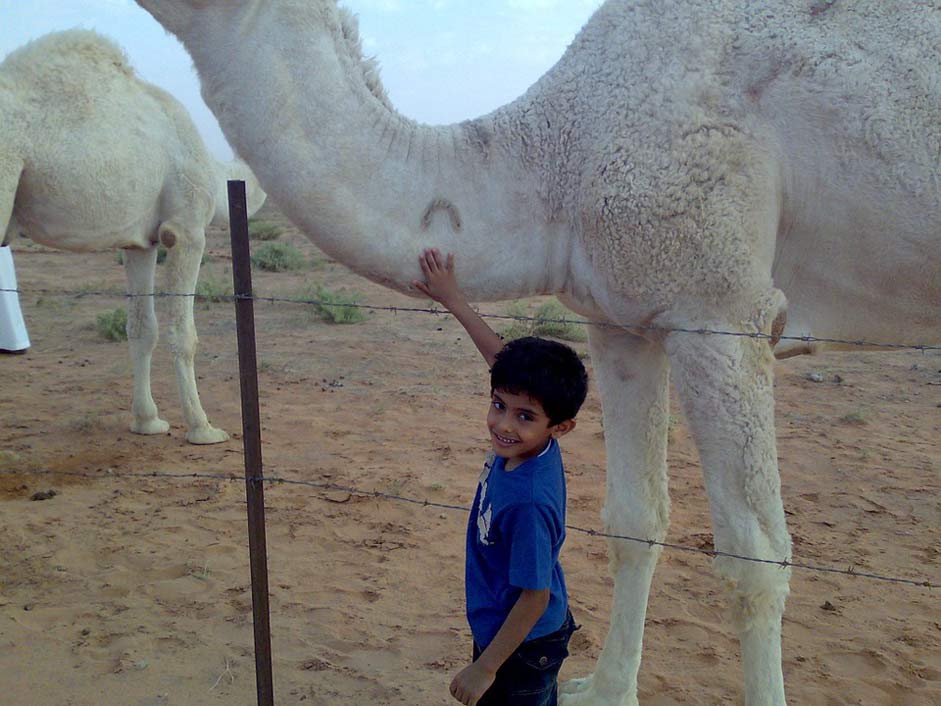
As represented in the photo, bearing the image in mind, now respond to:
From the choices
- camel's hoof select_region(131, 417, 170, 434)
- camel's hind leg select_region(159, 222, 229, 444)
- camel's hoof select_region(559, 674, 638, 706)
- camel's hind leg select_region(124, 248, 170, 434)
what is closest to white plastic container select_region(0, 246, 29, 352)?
camel's hind leg select_region(124, 248, 170, 434)

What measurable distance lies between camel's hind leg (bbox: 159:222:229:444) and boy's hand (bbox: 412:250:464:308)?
12.5 ft

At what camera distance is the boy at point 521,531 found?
6.15 feet

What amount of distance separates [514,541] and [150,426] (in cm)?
490

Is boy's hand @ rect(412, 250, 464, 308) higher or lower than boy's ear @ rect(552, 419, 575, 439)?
higher

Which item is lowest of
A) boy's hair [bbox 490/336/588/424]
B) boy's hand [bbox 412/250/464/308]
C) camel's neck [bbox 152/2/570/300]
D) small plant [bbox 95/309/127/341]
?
small plant [bbox 95/309/127/341]

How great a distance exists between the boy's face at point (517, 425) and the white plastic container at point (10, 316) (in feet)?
23.7

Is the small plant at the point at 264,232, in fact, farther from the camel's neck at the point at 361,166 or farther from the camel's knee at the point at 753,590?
the camel's knee at the point at 753,590

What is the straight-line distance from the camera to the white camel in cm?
235

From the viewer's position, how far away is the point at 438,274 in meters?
2.49

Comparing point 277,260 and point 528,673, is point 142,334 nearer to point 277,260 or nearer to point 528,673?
point 528,673

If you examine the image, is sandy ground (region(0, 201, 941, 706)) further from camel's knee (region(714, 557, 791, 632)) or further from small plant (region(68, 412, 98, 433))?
camel's knee (region(714, 557, 791, 632))

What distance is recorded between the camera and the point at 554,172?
8.38 ft

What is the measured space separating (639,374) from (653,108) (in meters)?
0.92

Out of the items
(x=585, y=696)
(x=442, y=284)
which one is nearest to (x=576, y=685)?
(x=585, y=696)
